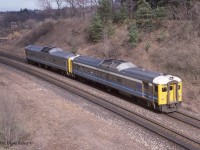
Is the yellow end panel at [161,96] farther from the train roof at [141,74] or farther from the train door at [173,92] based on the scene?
the train roof at [141,74]

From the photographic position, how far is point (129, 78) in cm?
2512

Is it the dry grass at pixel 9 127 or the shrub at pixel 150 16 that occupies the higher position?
the shrub at pixel 150 16

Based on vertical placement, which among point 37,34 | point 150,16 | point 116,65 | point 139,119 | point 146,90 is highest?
point 150,16

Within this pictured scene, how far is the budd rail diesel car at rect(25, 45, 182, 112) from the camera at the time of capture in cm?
2256

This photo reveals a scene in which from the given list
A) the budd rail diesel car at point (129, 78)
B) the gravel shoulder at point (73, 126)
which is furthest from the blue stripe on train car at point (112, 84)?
the gravel shoulder at point (73, 126)

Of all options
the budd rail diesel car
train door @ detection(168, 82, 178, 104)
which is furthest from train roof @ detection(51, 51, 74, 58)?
train door @ detection(168, 82, 178, 104)

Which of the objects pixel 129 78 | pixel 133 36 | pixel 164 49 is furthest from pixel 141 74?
pixel 133 36

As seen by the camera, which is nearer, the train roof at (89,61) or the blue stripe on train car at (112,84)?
the blue stripe on train car at (112,84)

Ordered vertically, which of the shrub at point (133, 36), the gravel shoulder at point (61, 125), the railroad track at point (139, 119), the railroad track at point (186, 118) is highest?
the shrub at point (133, 36)

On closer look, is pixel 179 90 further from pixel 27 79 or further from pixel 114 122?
pixel 27 79

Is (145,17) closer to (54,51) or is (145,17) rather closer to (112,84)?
(54,51)

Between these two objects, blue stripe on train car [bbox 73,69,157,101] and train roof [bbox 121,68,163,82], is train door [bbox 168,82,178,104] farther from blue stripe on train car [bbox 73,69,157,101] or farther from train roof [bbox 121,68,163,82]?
train roof [bbox 121,68,163,82]

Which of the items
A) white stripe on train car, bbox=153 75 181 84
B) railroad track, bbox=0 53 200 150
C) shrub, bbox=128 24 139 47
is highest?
shrub, bbox=128 24 139 47

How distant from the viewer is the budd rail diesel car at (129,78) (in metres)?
22.6
